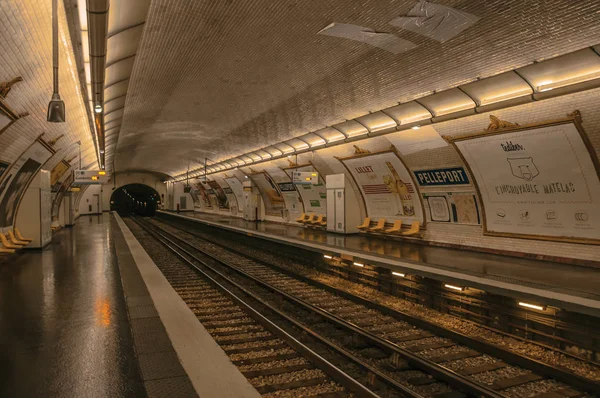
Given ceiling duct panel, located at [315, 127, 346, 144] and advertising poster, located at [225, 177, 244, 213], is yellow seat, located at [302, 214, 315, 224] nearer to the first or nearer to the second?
ceiling duct panel, located at [315, 127, 346, 144]

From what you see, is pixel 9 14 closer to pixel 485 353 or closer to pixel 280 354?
pixel 280 354

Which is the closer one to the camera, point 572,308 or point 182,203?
point 572,308

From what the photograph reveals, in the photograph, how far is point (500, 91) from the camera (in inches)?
333

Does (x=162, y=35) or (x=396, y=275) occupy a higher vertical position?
(x=162, y=35)

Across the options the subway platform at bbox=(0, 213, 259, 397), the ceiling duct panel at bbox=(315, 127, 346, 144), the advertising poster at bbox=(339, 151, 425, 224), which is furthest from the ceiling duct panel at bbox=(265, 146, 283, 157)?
the subway platform at bbox=(0, 213, 259, 397)

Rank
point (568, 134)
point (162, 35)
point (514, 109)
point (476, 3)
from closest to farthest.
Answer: point (476, 3), point (162, 35), point (568, 134), point (514, 109)

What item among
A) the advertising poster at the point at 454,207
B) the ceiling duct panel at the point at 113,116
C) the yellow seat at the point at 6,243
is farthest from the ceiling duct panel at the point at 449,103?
the yellow seat at the point at 6,243

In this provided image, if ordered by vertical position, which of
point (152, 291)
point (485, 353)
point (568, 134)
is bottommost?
point (485, 353)

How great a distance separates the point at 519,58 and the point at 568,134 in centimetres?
194

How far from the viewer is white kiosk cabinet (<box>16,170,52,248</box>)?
13523mm

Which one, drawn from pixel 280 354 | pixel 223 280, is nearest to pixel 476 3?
pixel 280 354

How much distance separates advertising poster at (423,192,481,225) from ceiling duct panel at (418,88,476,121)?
7.37 feet

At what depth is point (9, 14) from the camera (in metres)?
4.85

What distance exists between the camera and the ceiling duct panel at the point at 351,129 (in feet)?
41.2
